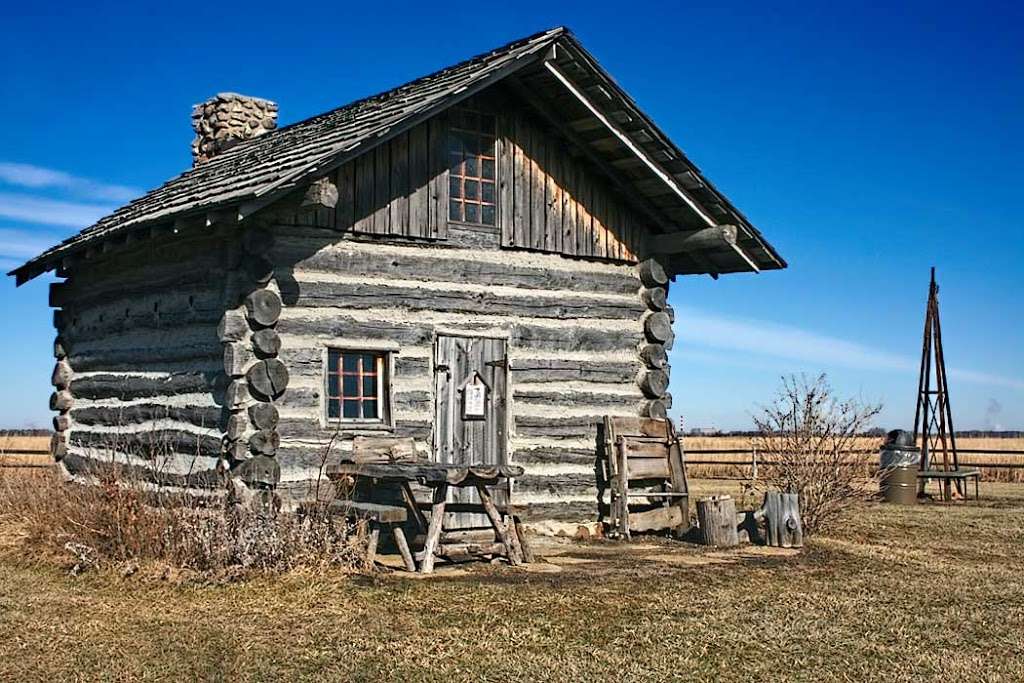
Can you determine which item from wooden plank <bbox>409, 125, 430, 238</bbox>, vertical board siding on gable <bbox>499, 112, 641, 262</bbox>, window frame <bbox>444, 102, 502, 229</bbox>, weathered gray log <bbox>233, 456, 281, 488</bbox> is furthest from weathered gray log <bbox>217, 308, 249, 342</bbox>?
vertical board siding on gable <bbox>499, 112, 641, 262</bbox>

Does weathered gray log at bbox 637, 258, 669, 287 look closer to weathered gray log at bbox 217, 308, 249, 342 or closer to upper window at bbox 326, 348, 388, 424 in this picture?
upper window at bbox 326, 348, 388, 424

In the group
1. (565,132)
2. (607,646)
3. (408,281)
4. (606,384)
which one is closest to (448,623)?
(607,646)

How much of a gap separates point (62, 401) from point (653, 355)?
8.75 metres

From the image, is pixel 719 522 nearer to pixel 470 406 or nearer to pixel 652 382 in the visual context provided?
pixel 652 382

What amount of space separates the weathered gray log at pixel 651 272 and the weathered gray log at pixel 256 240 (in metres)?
5.69

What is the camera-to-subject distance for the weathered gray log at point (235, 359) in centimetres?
1287

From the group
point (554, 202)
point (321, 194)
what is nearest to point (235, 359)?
point (321, 194)

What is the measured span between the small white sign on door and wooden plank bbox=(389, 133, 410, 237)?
6.78ft

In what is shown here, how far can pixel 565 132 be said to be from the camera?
51.7 ft

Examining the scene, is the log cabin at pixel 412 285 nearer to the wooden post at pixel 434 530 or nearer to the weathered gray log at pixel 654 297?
the weathered gray log at pixel 654 297

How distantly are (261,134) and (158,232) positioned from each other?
6.54m

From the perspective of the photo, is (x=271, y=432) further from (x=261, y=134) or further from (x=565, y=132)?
(x=261, y=134)

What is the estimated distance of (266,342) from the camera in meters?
13.0

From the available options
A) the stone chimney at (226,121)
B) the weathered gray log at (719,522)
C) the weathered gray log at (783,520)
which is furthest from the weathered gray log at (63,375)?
the weathered gray log at (783,520)
